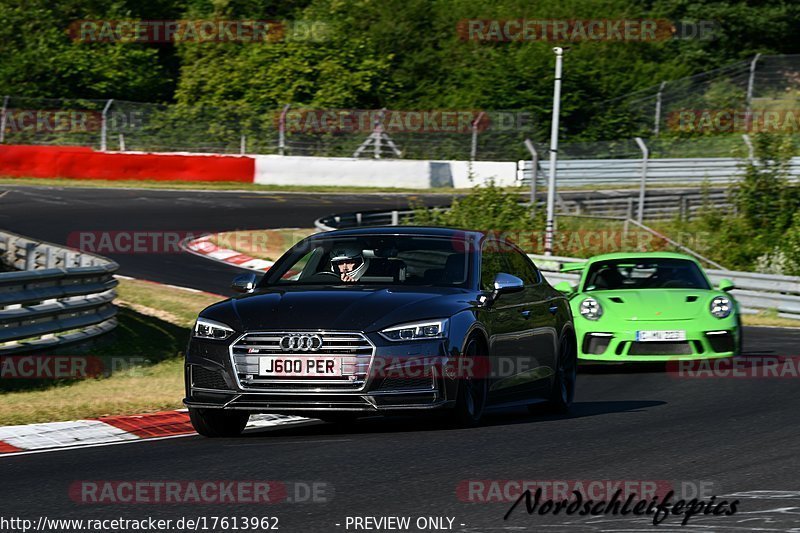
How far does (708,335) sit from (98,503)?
8642 mm

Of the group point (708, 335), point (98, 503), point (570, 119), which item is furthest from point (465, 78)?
point (98, 503)

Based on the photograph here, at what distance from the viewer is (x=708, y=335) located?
13.9 m

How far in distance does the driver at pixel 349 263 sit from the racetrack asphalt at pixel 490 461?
1058 mm

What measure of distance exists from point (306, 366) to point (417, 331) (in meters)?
0.73

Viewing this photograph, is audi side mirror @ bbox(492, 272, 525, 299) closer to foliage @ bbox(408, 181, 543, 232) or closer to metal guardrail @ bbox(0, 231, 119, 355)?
metal guardrail @ bbox(0, 231, 119, 355)

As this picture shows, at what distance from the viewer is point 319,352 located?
8.50m

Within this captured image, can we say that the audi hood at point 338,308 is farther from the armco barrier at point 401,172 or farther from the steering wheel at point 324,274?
the armco barrier at point 401,172

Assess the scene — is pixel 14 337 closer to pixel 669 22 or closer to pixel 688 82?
pixel 688 82

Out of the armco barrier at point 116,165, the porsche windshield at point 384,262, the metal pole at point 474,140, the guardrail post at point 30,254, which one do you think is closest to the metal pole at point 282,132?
the armco barrier at point 116,165

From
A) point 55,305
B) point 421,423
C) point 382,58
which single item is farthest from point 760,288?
point 382,58

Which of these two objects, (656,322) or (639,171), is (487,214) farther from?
(656,322)

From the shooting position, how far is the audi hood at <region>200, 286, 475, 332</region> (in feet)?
28.0

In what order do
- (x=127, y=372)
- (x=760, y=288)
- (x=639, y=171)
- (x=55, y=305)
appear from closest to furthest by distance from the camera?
(x=55, y=305) < (x=127, y=372) < (x=760, y=288) < (x=639, y=171)

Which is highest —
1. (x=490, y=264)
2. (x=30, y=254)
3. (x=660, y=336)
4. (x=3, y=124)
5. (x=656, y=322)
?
(x=490, y=264)
